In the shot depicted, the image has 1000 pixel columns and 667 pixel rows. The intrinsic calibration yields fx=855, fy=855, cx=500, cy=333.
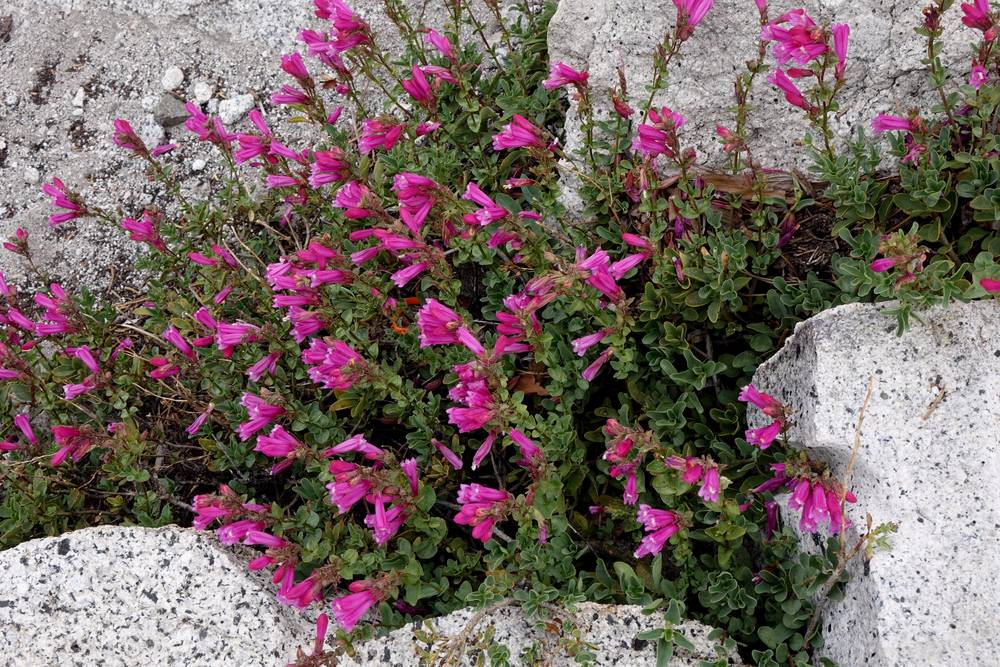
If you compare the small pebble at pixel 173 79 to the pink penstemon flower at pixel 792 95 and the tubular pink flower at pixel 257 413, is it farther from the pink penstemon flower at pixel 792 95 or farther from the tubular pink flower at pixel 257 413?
the pink penstemon flower at pixel 792 95

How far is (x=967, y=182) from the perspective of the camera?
3213mm

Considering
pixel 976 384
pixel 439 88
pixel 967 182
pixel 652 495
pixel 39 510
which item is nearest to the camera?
pixel 976 384

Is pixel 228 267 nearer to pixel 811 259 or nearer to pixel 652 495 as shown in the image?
pixel 652 495

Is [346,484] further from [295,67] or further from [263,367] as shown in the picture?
[295,67]

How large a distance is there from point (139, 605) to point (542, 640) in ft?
5.03

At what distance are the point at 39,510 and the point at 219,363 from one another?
1.04m

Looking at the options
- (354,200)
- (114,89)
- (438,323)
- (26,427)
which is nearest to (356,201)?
(354,200)

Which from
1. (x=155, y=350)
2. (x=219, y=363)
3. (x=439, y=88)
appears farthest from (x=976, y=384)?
(x=155, y=350)

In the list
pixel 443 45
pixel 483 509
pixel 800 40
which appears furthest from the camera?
pixel 443 45

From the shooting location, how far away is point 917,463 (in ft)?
9.37

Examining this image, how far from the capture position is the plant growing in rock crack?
306 centimetres

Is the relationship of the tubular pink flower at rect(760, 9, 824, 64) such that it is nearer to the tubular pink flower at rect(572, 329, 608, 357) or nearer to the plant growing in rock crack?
the plant growing in rock crack

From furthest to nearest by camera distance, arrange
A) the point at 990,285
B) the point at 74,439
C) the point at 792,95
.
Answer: the point at 74,439 < the point at 792,95 < the point at 990,285

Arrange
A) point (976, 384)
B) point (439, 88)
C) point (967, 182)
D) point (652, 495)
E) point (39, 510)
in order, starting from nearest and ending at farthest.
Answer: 1. point (976, 384)
2. point (967, 182)
3. point (652, 495)
4. point (39, 510)
5. point (439, 88)
